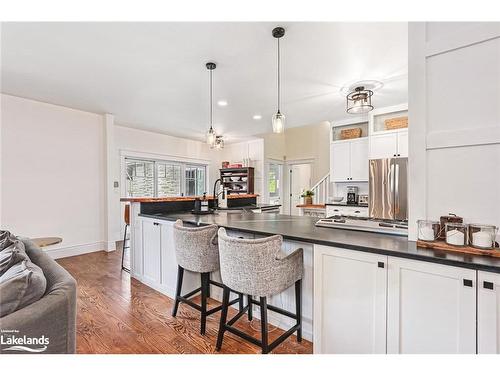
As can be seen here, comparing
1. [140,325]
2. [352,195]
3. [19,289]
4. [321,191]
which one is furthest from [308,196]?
[19,289]

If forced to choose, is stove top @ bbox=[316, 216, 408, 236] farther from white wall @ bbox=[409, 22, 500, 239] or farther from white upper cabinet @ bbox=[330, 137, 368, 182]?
white upper cabinet @ bbox=[330, 137, 368, 182]

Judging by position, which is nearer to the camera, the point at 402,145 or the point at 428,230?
the point at 428,230

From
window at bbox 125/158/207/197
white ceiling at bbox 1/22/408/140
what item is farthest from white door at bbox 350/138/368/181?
window at bbox 125/158/207/197

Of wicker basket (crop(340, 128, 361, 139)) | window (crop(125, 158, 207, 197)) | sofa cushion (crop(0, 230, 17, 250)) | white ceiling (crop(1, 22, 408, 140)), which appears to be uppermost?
white ceiling (crop(1, 22, 408, 140))

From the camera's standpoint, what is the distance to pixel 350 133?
5.04 m

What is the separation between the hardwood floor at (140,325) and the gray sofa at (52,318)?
3.04 feet

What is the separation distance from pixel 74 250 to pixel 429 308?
16.6 ft

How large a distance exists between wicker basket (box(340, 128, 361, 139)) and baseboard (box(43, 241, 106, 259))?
202 inches

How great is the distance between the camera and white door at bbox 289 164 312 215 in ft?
27.2

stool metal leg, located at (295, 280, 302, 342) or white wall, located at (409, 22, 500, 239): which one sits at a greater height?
white wall, located at (409, 22, 500, 239)

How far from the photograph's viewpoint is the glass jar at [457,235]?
52.7 inches

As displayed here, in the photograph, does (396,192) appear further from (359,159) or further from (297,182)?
(297,182)

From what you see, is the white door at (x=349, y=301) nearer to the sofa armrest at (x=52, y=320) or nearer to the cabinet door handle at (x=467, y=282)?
the cabinet door handle at (x=467, y=282)
